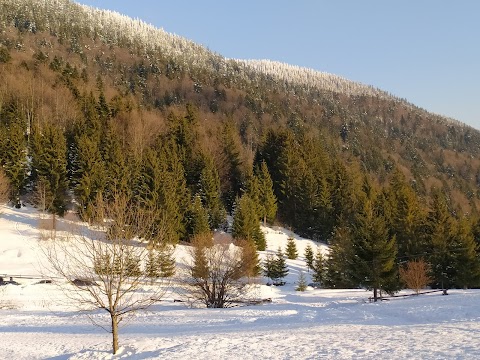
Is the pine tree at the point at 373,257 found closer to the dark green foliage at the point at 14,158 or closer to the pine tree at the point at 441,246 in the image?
the pine tree at the point at 441,246

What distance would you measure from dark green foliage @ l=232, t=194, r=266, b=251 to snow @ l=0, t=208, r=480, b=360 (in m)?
17.2

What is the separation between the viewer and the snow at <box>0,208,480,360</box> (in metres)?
11.6

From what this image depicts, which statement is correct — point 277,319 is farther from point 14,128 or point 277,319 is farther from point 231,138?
point 231,138

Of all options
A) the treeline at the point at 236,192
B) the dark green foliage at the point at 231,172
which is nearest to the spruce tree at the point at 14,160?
the treeline at the point at 236,192

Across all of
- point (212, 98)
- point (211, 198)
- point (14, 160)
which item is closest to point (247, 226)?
point (211, 198)

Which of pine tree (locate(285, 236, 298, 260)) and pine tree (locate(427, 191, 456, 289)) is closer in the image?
pine tree (locate(427, 191, 456, 289))

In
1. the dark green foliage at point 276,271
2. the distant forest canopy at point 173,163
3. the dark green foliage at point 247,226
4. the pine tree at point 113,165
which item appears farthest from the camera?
the dark green foliage at point 247,226

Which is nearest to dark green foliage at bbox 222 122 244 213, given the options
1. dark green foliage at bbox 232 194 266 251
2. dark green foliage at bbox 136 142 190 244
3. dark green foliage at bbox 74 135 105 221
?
dark green foliage at bbox 232 194 266 251

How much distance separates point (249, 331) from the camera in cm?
1611

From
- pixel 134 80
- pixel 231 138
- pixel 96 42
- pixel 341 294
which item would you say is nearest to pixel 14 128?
pixel 231 138

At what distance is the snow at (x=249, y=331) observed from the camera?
11578mm

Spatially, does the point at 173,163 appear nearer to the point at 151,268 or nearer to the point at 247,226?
the point at 247,226

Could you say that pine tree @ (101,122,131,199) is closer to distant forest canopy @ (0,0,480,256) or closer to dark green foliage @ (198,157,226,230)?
distant forest canopy @ (0,0,480,256)

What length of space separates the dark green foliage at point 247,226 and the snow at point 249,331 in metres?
17.2
